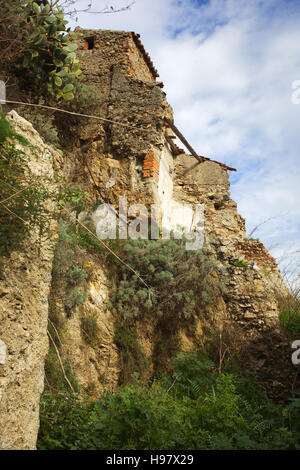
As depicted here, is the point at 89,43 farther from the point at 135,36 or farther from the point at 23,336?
the point at 23,336

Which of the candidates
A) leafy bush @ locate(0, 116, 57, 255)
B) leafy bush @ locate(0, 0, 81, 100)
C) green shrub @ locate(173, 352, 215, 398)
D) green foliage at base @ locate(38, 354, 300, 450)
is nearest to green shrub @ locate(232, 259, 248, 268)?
green shrub @ locate(173, 352, 215, 398)

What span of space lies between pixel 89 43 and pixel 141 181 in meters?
4.39

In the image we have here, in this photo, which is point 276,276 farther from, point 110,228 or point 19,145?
point 19,145

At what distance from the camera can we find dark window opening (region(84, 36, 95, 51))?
33.0 feet

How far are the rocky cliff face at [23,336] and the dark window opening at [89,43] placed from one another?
778cm

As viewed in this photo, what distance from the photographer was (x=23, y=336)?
9.53 feet

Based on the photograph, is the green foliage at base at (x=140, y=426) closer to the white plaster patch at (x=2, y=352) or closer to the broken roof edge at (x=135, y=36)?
the white plaster patch at (x=2, y=352)

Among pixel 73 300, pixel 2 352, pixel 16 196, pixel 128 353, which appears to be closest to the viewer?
pixel 2 352

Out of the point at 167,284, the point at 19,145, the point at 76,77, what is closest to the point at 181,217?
the point at 167,284

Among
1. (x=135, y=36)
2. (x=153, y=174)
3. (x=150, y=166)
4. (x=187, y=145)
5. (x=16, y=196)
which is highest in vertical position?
(x=135, y=36)

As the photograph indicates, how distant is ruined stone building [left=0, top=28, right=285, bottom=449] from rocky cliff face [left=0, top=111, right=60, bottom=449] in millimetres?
1057

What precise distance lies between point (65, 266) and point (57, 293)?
43 cm

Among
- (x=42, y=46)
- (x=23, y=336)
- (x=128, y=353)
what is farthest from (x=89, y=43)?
(x=23, y=336)

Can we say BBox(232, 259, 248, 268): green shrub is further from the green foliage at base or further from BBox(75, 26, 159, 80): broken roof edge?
BBox(75, 26, 159, 80): broken roof edge
